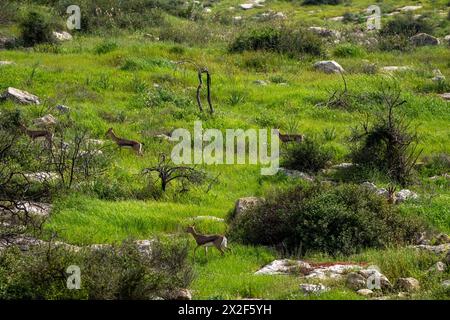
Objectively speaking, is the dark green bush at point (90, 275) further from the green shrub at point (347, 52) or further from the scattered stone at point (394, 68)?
the green shrub at point (347, 52)

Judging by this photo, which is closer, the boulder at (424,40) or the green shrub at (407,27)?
the boulder at (424,40)

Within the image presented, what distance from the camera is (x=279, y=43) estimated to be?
24.1 metres

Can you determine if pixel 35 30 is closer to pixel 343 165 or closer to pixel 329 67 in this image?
pixel 329 67


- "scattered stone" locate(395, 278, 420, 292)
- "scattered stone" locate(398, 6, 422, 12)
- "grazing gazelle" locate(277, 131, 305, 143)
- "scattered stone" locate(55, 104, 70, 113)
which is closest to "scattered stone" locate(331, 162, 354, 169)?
"grazing gazelle" locate(277, 131, 305, 143)

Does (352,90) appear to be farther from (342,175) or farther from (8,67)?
(8,67)

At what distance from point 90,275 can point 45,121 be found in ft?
26.1

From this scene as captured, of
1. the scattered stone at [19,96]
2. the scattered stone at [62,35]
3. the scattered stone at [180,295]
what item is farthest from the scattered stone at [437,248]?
the scattered stone at [62,35]

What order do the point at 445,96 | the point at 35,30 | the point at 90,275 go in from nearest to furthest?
the point at 90,275
the point at 445,96
the point at 35,30

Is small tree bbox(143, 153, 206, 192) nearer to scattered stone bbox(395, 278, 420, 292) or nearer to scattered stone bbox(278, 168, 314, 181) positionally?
scattered stone bbox(278, 168, 314, 181)

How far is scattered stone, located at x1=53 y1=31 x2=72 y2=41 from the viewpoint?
24594 mm

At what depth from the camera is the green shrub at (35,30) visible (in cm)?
2334

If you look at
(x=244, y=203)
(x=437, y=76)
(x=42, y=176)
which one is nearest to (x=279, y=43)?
(x=437, y=76)

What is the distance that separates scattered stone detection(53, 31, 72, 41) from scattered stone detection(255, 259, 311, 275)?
51.6ft

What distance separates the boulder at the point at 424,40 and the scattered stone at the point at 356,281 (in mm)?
20818
